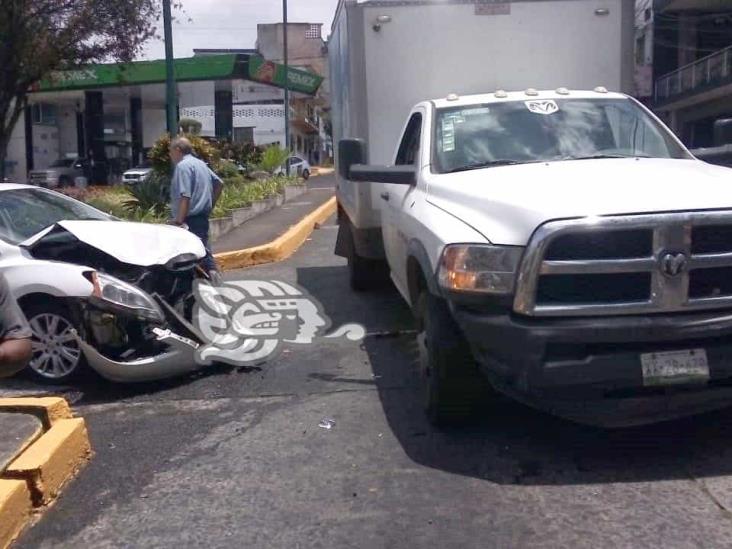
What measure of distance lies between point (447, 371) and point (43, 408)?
7.82 feet

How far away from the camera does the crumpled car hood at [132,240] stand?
7074mm

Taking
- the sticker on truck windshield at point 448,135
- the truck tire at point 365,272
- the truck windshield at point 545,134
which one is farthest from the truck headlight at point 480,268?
the truck tire at point 365,272

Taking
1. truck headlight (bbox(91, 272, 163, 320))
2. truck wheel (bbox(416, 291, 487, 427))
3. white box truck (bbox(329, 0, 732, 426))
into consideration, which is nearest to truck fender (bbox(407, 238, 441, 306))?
white box truck (bbox(329, 0, 732, 426))

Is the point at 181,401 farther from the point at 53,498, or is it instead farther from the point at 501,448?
the point at 501,448

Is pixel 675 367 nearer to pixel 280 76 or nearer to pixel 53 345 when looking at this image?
pixel 53 345

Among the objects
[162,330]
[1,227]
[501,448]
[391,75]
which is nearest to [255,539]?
[501,448]

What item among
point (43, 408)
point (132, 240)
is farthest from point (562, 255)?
point (132, 240)

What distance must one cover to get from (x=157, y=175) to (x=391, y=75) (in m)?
9.61

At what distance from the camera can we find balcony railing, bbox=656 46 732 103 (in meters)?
29.5

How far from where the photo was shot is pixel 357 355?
7.75m

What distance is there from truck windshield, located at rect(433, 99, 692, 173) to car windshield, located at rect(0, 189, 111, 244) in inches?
131

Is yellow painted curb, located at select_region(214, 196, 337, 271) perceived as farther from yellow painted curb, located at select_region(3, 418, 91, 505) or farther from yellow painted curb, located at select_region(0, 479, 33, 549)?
yellow painted curb, located at select_region(0, 479, 33, 549)

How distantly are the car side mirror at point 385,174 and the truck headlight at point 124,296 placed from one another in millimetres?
1685

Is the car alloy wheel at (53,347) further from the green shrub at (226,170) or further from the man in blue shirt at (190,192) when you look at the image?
the green shrub at (226,170)
